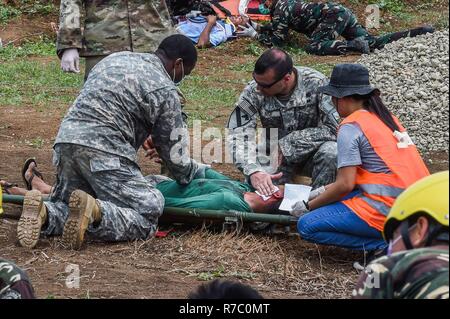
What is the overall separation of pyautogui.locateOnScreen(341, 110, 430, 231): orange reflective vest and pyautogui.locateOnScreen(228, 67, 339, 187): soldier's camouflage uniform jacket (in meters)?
0.91

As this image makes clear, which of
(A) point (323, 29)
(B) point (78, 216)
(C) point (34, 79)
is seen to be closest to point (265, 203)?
(B) point (78, 216)

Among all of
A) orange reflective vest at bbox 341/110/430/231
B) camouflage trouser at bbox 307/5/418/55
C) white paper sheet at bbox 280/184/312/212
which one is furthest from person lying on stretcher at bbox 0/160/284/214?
camouflage trouser at bbox 307/5/418/55

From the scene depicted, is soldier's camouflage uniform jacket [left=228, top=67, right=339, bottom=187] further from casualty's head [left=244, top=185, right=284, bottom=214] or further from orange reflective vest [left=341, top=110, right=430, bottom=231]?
orange reflective vest [left=341, top=110, right=430, bottom=231]

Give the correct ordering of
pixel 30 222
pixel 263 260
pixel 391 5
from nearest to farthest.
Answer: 1. pixel 263 260
2. pixel 30 222
3. pixel 391 5

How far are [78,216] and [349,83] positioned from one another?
1733 millimetres

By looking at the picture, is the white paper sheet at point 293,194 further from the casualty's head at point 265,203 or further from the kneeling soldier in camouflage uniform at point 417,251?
the kneeling soldier in camouflage uniform at point 417,251

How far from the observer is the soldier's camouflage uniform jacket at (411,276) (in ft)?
8.75

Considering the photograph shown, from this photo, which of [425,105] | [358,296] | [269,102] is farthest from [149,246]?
[425,105]

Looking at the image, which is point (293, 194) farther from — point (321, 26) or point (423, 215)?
point (321, 26)

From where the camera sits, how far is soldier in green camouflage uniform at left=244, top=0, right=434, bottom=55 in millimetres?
13453

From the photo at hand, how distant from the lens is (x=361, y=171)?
211 inches

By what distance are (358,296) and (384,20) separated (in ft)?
45.0

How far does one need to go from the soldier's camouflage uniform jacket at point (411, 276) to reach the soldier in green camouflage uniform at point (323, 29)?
1078cm

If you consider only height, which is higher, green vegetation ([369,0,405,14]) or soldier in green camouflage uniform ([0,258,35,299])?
soldier in green camouflage uniform ([0,258,35,299])
